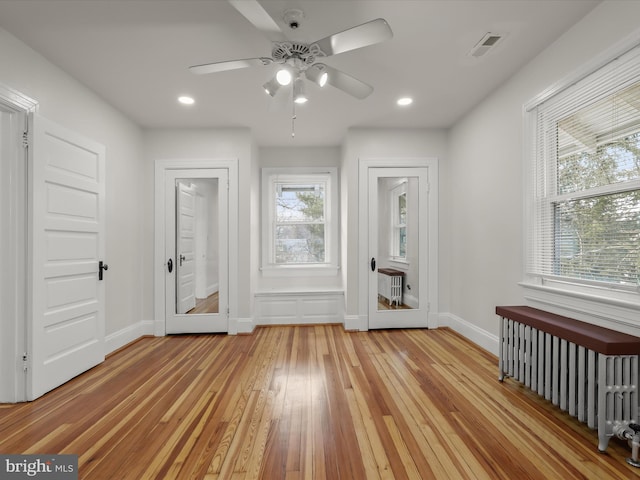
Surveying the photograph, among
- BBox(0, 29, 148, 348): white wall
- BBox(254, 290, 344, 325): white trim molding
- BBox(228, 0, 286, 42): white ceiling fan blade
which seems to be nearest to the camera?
BBox(228, 0, 286, 42): white ceiling fan blade

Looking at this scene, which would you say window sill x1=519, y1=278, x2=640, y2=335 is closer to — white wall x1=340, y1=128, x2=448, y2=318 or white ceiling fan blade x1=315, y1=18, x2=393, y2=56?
white wall x1=340, y1=128, x2=448, y2=318

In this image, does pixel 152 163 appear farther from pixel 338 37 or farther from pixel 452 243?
pixel 452 243

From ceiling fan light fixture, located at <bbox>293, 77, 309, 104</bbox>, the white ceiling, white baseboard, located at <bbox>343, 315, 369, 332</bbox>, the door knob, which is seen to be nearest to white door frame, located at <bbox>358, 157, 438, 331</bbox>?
white baseboard, located at <bbox>343, 315, 369, 332</bbox>

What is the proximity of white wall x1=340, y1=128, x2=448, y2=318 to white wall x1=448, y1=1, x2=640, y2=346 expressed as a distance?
262mm

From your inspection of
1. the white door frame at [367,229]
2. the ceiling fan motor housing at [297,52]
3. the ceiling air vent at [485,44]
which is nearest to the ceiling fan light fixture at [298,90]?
the ceiling fan motor housing at [297,52]

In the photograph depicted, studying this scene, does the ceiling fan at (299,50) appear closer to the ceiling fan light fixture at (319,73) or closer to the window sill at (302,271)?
the ceiling fan light fixture at (319,73)

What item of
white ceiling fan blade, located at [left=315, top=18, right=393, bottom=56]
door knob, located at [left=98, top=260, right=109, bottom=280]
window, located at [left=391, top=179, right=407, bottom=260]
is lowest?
door knob, located at [left=98, top=260, right=109, bottom=280]

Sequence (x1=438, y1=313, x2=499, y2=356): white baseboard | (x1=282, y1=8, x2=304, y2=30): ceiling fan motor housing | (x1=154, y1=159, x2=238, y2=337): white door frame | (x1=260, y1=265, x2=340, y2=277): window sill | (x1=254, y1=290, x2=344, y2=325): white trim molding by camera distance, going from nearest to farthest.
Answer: (x1=282, y1=8, x2=304, y2=30): ceiling fan motor housing < (x1=438, y1=313, x2=499, y2=356): white baseboard < (x1=154, y1=159, x2=238, y2=337): white door frame < (x1=254, y1=290, x2=344, y2=325): white trim molding < (x1=260, y1=265, x2=340, y2=277): window sill

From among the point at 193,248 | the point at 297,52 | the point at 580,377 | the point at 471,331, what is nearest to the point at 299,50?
the point at 297,52

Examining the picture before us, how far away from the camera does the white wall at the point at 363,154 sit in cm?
438

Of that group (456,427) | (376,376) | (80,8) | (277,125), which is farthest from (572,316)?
(80,8)

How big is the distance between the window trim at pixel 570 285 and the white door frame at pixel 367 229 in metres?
1.50

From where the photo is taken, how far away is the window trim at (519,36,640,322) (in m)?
2.02

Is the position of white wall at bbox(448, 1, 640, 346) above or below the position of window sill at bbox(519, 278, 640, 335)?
above
